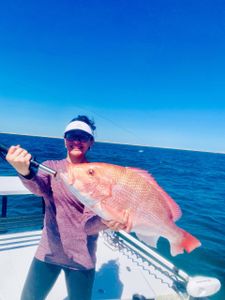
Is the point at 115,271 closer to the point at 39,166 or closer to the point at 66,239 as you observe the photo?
the point at 66,239

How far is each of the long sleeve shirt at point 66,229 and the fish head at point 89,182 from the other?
0.27m

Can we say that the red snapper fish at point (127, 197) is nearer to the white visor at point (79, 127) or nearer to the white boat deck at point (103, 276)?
the white visor at point (79, 127)

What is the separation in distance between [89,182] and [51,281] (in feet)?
3.70

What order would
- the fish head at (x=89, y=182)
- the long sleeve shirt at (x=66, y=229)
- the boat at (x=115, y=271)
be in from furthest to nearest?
the boat at (x=115, y=271) < the long sleeve shirt at (x=66, y=229) < the fish head at (x=89, y=182)

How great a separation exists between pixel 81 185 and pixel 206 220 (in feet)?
35.3

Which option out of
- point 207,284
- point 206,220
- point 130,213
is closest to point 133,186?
point 130,213

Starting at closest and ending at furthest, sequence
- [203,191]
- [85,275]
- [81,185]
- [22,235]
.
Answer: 1. [81,185]
2. [85,275]
3. [22,235]
4. [203,191]

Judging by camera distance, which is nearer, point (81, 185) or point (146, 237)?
point (81, 185)

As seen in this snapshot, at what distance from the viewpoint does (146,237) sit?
231 cm

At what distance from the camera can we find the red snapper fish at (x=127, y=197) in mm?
2035

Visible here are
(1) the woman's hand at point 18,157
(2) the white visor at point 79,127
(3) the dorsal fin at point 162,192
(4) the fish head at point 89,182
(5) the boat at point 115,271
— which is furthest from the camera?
(5) the boat at point 115,271

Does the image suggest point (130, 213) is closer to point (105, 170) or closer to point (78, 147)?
point (105, 170)

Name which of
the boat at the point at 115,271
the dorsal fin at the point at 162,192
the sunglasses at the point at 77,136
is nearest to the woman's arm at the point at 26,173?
the sunglasses at the point at 77,136

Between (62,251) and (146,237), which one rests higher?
(146,237)
